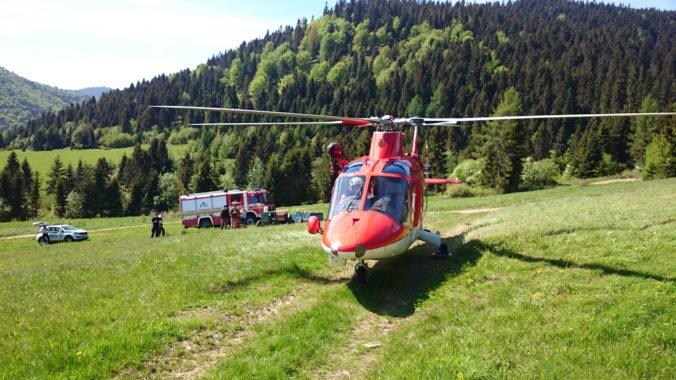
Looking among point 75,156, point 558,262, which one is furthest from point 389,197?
point 75,156

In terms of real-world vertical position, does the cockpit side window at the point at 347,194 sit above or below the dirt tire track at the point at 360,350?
above

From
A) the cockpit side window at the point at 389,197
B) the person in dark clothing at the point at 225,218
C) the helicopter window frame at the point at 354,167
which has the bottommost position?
the person in dark clothing at the point at 225,218

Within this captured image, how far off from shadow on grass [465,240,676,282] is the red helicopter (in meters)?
1.30

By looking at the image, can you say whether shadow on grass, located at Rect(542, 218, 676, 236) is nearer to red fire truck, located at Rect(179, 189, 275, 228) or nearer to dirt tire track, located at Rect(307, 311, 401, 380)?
dirt tire track, located at Rect(307, 311, 401, 380)

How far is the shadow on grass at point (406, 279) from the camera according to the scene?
1183cm

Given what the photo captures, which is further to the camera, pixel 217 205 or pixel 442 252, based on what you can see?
pixel 217 205

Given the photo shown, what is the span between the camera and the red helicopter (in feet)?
40.1

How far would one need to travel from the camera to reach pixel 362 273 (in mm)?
13141

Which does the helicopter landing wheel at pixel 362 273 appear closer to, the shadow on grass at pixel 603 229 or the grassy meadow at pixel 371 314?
the grassy meadow at pixel 371 314

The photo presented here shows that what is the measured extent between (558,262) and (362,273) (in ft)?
16.9

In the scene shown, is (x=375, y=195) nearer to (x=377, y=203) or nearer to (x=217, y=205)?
(x=377, y=203)

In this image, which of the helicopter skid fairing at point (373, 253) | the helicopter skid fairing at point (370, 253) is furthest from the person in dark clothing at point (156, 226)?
the helicopter skid fairing at point (373, 253)

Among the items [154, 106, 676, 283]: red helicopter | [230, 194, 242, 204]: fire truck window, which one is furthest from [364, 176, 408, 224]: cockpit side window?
[230, 194, 242, 204]: fire truck window

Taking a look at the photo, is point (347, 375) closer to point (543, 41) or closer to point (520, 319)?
point (520, 319)
